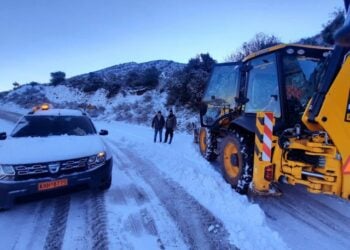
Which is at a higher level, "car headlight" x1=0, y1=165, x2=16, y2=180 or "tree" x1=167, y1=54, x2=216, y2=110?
"tree" x1=167, y1=54, x2=216, y2=110

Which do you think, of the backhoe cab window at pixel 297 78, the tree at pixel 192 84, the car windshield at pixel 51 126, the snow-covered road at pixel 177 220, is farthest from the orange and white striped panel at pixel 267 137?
the tree at pixel 192 84

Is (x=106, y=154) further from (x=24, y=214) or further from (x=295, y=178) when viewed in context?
(x=295, y=178)

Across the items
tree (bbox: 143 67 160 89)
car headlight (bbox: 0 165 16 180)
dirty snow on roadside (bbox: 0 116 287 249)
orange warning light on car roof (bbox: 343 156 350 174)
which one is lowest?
dirty snow on roadside (bbox: 0 116 287 249)

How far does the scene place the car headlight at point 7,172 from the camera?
403 cm

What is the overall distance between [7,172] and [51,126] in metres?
1.81

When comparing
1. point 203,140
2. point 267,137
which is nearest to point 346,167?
point 267,137

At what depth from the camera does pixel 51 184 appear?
13.7ft

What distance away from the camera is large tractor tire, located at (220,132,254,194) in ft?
16.4

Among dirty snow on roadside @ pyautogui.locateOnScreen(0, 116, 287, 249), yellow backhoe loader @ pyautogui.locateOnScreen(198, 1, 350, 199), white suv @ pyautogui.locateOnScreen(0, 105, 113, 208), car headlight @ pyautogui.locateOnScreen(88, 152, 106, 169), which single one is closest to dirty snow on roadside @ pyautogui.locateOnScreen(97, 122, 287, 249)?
dirty snow on roadside @ pyautogui.locateOnScreen(0, 116, 287, 249)

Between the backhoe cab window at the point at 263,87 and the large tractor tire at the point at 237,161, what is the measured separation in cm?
66

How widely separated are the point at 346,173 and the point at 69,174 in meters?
3.85

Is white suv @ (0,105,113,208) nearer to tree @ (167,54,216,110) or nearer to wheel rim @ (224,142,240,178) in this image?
wheel rim @ (224,142,240,178)

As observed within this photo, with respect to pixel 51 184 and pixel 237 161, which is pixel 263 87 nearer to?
pixel 237 161

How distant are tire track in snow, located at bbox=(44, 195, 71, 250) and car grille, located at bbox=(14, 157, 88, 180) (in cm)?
61
